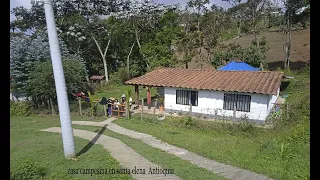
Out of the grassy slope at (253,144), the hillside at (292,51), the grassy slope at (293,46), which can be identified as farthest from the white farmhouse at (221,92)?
the grassy slope at (293,46)

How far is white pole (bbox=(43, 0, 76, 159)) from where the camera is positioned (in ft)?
25.3

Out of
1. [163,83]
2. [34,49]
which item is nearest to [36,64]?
[34,49]

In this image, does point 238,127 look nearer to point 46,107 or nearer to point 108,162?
point 108,162

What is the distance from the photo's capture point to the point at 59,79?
798 centimetres

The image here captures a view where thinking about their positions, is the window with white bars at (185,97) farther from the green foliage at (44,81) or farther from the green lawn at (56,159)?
the green lawn at (56,159)

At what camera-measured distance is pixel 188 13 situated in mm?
39406

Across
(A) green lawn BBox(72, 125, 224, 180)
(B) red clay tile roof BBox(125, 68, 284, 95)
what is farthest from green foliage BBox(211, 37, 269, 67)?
(A) green lawn BBox(72, 125, 224, 180)

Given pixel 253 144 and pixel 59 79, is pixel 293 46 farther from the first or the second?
pixel 59 79

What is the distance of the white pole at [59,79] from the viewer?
25.3ft

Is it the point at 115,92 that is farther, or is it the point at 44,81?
the point at 115,92

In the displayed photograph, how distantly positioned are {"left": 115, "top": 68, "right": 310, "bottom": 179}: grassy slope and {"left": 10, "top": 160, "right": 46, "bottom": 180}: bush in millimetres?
5411

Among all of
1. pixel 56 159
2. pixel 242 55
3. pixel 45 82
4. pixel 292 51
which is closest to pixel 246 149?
pixel 56 159

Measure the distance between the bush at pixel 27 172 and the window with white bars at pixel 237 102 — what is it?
1270 cm

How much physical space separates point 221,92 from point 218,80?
1.60m
